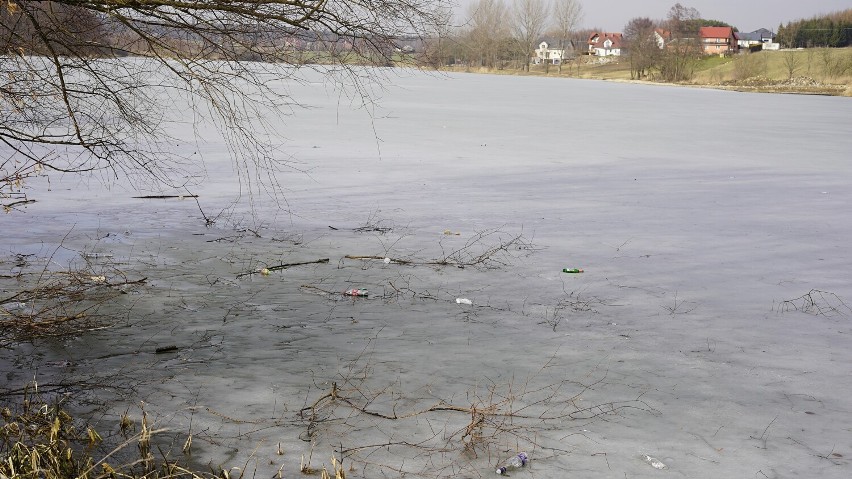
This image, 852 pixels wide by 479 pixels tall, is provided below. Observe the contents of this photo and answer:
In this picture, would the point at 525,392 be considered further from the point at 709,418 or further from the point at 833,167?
the point at 833,167

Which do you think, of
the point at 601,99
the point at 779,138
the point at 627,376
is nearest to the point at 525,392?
the point at 627,376

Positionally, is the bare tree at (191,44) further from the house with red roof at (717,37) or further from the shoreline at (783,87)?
the house with red roof at (717,37)

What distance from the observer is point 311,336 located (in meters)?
5.63

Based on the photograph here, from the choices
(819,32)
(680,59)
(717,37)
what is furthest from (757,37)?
(680,59)

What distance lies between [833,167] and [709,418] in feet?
40.9

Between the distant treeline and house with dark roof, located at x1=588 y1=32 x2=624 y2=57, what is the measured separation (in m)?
37.0

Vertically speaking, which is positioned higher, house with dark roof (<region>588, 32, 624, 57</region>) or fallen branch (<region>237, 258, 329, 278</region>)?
house with dark roof (<region>588, 32, 624, 57</region>)

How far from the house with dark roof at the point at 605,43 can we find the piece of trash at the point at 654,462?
139308 mm

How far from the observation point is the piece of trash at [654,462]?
154 inches

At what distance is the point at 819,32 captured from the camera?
312ft

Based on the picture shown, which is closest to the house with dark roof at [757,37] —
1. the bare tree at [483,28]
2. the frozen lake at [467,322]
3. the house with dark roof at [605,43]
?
the house with dark roof at [605,43]

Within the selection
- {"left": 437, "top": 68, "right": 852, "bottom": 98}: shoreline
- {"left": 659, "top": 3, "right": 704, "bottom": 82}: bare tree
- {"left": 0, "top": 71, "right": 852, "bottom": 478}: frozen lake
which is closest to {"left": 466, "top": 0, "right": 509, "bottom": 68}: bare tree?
{"left": 0, "top": 71, "right": 852, "bottom": 478}: frozen lake

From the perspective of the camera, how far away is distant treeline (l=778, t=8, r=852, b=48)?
91.9m

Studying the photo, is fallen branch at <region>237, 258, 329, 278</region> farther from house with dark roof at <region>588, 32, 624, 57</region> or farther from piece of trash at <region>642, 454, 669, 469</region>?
house with dark roof at <region>588, 32, 624, 57</region>
